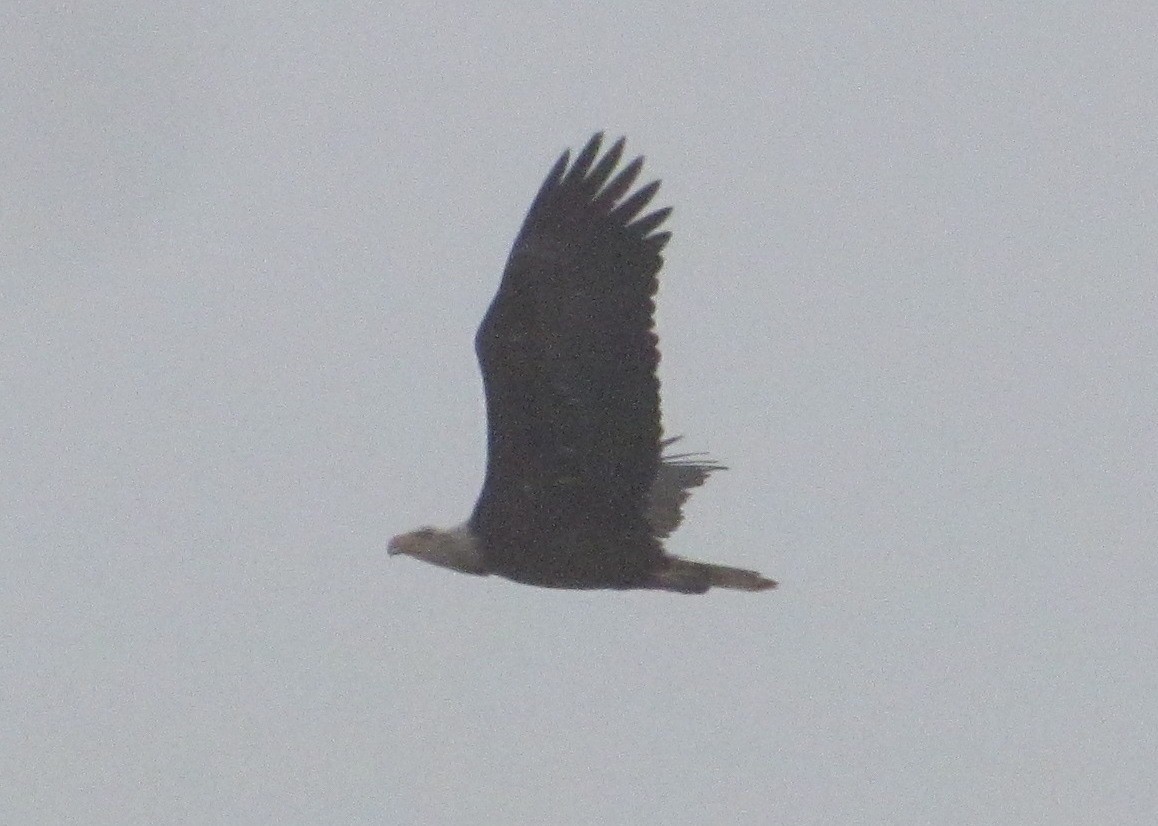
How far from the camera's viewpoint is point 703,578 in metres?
19.5

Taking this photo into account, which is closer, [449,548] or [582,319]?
[582,319]

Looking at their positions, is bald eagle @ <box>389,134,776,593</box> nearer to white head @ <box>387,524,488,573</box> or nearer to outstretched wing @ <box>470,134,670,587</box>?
outstretched wing @ <box>470,134,670,587</box>

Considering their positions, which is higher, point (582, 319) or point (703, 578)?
point (582, 319)

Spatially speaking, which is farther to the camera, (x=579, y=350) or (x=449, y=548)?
(x=449, y=548)

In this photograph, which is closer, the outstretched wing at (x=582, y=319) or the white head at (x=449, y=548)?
the outstretched wing at (x=582, y=319)

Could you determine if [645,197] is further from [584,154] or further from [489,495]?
[489,495]

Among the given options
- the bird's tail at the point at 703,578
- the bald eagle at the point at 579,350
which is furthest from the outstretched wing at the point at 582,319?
the bird's tail at the point at 703,578

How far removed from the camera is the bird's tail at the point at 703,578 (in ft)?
63.9

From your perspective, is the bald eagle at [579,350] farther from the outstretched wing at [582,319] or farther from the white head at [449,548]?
the white head at [449,548]

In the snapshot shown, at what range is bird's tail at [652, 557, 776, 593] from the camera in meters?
19.5

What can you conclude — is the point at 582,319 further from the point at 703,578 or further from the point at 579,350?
the point at 703,578

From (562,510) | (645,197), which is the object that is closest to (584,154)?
(645,197)

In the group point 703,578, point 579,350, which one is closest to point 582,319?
point 579,350

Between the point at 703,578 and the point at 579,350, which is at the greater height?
the point at 579,350
